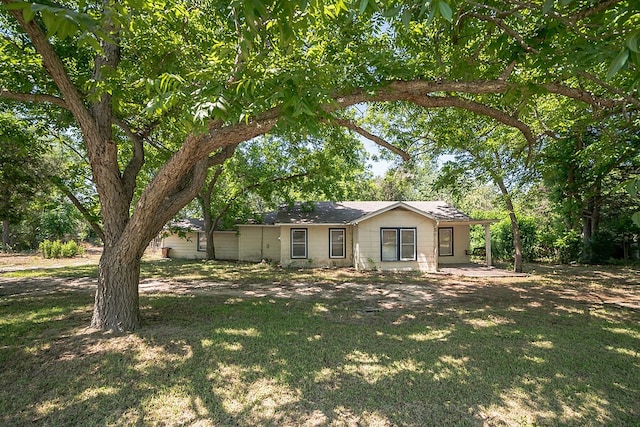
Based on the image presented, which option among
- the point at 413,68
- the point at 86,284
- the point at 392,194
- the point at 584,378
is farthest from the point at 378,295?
the point at 392,194

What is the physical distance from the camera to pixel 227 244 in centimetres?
2108

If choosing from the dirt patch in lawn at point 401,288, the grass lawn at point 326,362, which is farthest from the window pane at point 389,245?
the grass lawn at point 326,362

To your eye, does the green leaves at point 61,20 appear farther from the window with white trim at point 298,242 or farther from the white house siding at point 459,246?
the white house siding at point 459,246

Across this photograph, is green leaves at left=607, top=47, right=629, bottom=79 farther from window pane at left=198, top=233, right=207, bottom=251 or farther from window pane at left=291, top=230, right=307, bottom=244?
window pane at left=198, top=233, right=207, bottom=251

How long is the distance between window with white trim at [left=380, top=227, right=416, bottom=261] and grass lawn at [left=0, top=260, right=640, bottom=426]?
20.3 feet

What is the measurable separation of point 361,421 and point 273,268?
13065 millimetres

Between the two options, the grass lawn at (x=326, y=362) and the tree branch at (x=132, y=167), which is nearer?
the grass lawn at (x=326, y=362)

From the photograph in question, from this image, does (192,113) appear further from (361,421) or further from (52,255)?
(52,255)

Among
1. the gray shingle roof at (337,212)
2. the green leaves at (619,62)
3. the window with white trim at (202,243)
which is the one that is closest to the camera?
the green leaves at (619,62)

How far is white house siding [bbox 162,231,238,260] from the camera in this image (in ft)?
68.7

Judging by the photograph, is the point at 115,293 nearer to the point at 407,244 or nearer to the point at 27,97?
the point at 27,97

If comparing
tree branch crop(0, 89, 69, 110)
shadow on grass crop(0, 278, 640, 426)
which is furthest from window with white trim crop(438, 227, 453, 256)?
tree branch crop(0, 89, 69, 110)

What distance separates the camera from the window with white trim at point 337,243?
54.5 ft

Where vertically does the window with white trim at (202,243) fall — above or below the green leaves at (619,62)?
below
